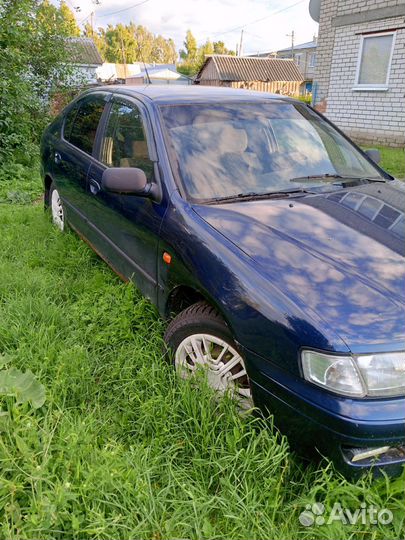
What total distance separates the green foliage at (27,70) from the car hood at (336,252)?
22.0 feet

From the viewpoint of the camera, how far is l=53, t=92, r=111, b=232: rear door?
3700 mm

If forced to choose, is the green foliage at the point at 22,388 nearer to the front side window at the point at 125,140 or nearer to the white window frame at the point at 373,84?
the front side window at the point at 125,140

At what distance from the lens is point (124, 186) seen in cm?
249

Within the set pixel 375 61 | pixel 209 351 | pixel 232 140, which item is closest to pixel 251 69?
pixel 375 61

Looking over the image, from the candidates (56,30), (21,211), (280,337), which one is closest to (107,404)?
(280,337)

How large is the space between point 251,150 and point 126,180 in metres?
0.84

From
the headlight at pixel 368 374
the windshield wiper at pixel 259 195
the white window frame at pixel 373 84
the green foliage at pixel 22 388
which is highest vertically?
the white window frame at pixel 373 84

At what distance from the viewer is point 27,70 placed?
8.53 m

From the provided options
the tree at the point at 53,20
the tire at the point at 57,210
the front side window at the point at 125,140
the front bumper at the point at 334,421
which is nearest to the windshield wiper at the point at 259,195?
the front side window at the point at 125,140

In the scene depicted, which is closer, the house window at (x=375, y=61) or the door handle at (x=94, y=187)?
the door handle at (x=94, y=187)

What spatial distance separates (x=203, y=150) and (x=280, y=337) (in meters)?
1.42

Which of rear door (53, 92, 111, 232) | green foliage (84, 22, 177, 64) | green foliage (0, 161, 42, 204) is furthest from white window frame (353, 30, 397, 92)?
green foliage (84, 22, 177, 64)

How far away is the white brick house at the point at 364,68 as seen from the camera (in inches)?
399

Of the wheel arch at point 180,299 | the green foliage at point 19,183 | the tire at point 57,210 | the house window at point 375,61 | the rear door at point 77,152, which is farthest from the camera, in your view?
the house window at point 375,61
